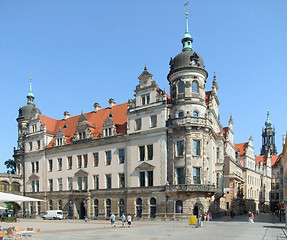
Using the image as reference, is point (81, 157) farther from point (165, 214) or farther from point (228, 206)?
point (228, 206)

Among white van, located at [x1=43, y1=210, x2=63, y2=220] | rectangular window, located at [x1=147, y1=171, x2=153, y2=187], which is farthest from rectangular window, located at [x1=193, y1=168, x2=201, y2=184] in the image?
white van, located at [x1=43, y1=210, x2=63, y2=220]

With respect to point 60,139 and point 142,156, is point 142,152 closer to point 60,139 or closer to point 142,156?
point 142,156

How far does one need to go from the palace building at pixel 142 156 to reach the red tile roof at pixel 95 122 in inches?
8.8

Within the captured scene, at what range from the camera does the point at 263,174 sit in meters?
104

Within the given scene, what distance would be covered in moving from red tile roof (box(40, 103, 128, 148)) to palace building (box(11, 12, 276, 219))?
0.22 metres

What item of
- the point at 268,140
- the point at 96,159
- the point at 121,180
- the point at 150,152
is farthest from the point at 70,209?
the point at 268,140

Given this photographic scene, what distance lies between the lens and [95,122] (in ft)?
209

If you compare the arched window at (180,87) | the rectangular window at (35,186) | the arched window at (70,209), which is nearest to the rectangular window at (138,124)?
the arched window at (180,87)

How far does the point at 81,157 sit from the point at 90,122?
717 centimetres

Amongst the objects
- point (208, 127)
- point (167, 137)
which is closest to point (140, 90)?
point (167, 137)

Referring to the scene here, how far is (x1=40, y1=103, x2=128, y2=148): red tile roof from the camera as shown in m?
58.6

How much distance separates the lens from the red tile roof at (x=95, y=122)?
58.6m

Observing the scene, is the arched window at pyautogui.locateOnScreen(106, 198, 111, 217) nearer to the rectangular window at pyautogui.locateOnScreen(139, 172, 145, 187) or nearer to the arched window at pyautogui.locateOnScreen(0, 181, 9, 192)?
the rectangular window at pyautogui.locateOnScreen(139, 172, 145, 187)

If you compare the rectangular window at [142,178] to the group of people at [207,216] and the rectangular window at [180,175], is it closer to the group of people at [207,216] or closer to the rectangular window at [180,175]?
the rectangular window at [180,175]
